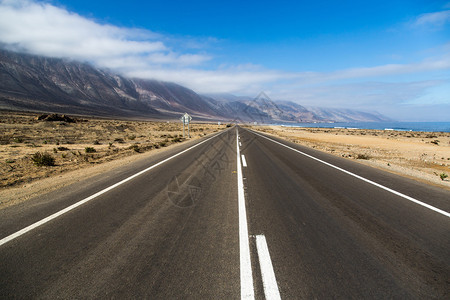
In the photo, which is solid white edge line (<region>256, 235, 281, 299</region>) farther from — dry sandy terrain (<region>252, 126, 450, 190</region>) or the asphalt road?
dry sandy terrain (<region>252, 126, 450, 190</region>)

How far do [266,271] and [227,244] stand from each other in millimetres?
800

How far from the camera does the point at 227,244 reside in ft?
10.7

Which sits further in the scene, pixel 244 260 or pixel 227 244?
pixel 227 244

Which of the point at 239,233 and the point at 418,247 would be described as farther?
the point at 239,233

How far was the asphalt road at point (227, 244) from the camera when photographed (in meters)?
2.40

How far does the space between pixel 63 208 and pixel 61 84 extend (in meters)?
242

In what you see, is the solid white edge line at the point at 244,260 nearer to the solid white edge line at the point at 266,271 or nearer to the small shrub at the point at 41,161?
the solid white edge line at the point at 266,271

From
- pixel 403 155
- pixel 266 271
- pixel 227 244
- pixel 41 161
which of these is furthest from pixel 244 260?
pixel 403 155

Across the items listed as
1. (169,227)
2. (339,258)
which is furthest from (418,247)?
(169,227)

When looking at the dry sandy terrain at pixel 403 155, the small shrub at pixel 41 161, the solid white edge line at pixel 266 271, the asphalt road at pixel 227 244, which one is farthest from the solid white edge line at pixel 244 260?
the small shrub at pixel 41 161

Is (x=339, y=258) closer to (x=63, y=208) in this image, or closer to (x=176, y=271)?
(x=176, y=271)

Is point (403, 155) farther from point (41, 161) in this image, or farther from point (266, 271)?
point (41, 161)

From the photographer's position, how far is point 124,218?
13.5ft

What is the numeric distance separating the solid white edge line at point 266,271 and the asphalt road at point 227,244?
0.05ft
